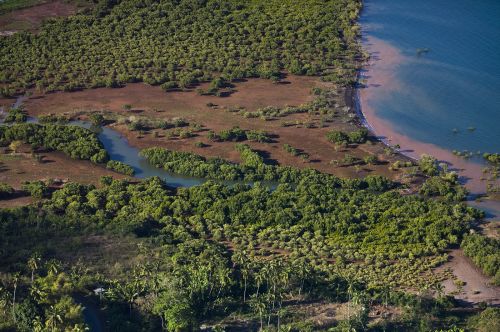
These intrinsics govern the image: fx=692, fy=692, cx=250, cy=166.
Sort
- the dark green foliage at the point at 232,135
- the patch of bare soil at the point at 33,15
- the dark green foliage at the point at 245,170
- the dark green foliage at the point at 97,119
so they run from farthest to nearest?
the patch of bare soil at the point at 33,15
the dark green foliage at the point at 97,119
the dark green foliage at the point at 232,135
the dark green foliage at the point at 245,170

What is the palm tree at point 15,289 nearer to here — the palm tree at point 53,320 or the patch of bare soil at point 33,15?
the palm tree at point 53,320

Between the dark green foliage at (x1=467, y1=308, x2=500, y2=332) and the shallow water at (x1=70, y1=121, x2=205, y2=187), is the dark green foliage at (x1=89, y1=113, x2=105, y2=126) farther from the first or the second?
the dark green foliage at (x1=467, y1=308, x2=500, y2=332)

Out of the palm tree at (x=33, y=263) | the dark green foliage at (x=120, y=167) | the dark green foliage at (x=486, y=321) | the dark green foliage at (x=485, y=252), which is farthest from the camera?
the dark green foliage at (x=120, y=167)

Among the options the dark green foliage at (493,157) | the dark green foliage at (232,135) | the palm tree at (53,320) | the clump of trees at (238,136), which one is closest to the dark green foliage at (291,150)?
the clump of trees at (238,136)

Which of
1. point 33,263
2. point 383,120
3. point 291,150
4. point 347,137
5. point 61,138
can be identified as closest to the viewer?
point 33,263

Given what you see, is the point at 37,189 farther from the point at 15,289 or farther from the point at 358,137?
the point at 358,137

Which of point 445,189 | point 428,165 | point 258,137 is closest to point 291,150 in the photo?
point 258,137

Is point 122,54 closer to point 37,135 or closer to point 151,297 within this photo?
point 37,135
